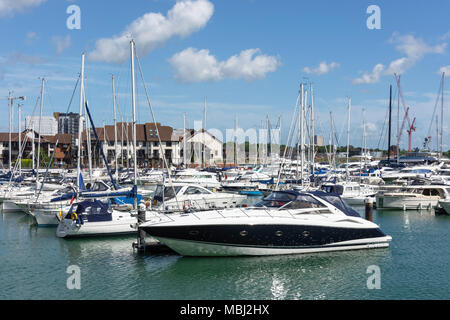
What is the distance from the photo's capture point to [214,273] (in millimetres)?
18344

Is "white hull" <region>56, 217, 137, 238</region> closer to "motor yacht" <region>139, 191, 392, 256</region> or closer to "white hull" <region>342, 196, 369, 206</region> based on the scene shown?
"motor yacht" <region>139, 191, 392, 256</region>

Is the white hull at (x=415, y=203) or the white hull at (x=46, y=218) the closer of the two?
the white hull at (x=46, y=218)

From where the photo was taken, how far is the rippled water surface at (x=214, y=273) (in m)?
16.3

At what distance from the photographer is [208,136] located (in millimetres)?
105375

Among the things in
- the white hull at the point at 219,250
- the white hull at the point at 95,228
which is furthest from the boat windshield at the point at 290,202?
the white hull at the point at 95,228

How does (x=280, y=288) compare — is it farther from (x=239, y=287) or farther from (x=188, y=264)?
(x=188, y=264)

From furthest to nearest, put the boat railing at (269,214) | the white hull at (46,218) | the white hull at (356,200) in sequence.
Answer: the white hull at (356,200), the white hull at (46,218), the boat railing at (269,214)

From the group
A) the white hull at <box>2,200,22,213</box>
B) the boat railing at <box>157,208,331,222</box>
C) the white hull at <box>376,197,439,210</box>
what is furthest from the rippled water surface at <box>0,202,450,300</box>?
the white hull at <box>2,200,22,213</box>

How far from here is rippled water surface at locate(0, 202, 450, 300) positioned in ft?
53.4

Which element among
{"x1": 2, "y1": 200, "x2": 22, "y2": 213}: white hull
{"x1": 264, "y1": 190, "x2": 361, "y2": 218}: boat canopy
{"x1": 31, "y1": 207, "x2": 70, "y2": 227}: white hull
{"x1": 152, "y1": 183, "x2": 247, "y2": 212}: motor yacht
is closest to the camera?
{"x1": 264, "y1": 190, "x2": 361, "y2": 218}: boat canopy

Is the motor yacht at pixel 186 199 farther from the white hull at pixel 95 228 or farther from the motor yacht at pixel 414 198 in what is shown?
the motor yacht at pixel 414 198

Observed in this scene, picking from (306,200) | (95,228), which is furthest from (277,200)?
(95,228)

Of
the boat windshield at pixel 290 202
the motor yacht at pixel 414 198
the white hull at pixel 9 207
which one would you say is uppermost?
the boat windshield at pixel 290 202

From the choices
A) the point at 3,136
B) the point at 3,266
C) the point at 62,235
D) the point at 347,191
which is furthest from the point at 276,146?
the point at 3,136
